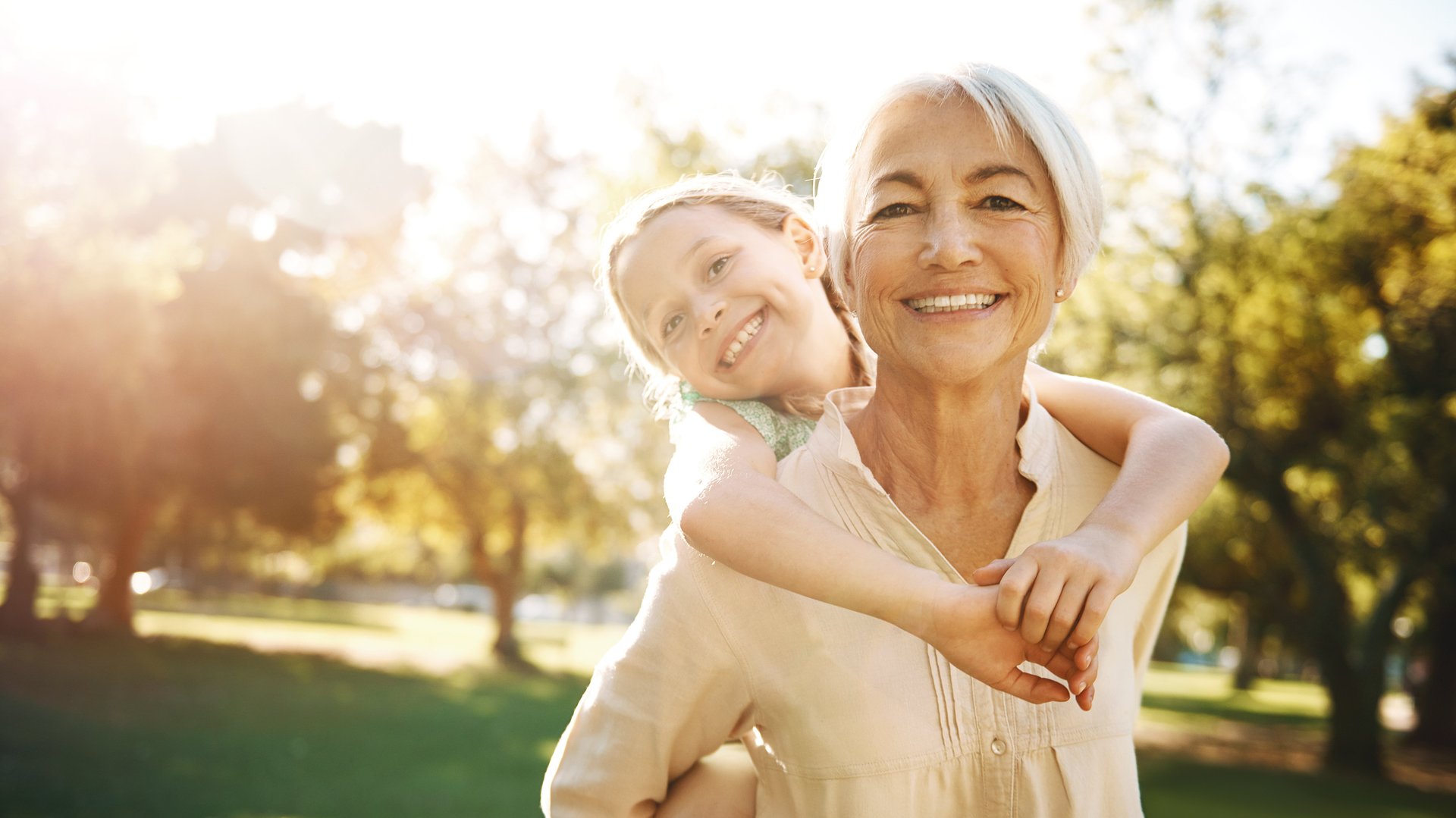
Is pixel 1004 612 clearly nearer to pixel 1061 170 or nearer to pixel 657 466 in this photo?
pixel 1061 170

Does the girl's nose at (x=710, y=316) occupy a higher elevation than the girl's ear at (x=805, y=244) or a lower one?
lower

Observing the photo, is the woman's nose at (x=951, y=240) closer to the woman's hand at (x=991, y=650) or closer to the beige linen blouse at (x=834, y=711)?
the beige linen blouse at (x=834, y=711)

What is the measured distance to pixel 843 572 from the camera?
160 centimetres

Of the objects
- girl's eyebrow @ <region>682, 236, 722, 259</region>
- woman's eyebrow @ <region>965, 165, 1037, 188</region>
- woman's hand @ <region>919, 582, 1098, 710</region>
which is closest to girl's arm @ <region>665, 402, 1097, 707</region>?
woman's hand @ <region>919, 582, 1098, 710</region>

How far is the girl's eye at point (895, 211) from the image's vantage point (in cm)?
179

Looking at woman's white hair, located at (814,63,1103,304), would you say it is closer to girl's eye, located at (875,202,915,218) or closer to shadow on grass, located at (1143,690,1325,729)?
girl's eye, located at (875,202,915,218)

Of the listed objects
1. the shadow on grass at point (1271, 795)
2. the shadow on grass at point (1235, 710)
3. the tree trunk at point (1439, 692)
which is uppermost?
the shadow on grass at point (1271, 795)

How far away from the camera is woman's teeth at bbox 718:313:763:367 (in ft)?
8.42

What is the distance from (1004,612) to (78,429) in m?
18.5

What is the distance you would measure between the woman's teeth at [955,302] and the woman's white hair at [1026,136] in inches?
8.0

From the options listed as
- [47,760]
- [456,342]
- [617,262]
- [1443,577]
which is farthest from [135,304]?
[1443,577]

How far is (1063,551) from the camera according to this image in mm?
1504

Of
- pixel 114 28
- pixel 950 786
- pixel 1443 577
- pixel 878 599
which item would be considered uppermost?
pixel 114 28

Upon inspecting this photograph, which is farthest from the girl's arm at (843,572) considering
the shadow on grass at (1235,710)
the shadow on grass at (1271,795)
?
the shadow on grass at (1235,710)
